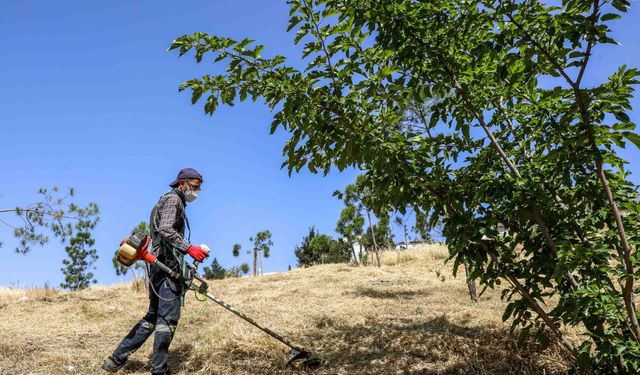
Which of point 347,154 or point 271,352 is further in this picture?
point 271,352

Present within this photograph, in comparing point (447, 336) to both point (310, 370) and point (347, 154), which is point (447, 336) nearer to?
point (310, 370)

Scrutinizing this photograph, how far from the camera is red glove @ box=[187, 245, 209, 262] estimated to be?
4367mm

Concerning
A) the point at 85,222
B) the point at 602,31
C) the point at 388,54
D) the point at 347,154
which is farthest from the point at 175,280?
the point at 85,222

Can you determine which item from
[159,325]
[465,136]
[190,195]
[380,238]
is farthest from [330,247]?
[465,136]

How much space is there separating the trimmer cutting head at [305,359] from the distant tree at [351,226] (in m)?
18.2

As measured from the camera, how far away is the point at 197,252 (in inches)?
172

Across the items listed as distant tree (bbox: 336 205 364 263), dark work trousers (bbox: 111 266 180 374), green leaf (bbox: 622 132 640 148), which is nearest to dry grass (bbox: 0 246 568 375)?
dark work trousers (bbox: 111 266 180 374)

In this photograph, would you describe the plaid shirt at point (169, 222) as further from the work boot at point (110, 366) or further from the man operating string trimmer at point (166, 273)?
the work boot at point (110, 366)

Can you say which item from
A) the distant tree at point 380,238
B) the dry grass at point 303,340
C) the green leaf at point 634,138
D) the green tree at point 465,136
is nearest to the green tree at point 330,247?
the distant tree at point 380,238

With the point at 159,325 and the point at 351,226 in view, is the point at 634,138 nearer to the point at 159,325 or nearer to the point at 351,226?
the point at 159,325

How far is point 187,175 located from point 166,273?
3.63 feet

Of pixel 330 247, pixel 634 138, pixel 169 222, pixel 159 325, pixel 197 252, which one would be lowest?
pixel 159 325

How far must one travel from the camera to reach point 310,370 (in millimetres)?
4281

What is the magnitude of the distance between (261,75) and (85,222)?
43.4ft
